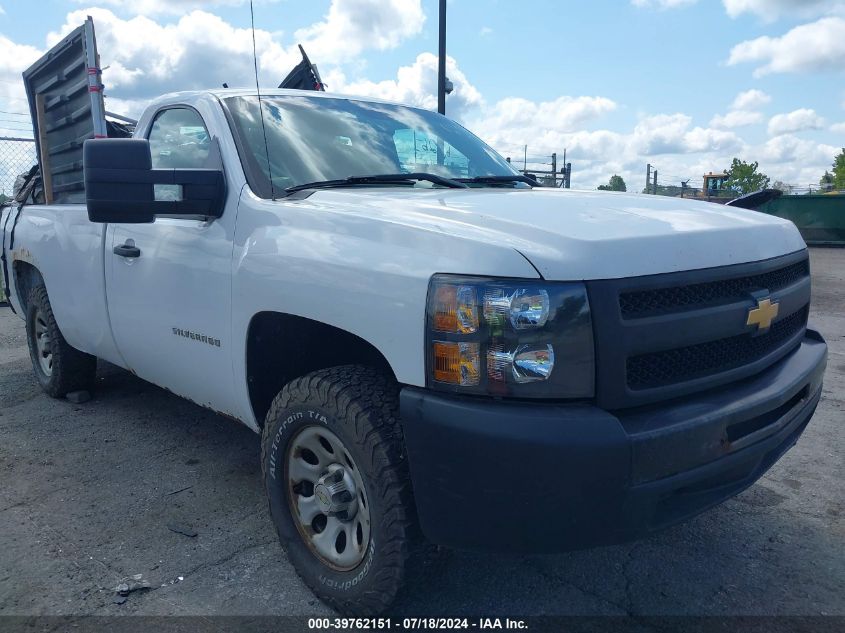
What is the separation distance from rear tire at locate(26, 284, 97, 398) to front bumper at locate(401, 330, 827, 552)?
3.70 metres

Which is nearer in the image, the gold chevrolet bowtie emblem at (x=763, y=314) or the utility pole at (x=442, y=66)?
the gold chevrolet bowtie emblem at (x=763, y=314)

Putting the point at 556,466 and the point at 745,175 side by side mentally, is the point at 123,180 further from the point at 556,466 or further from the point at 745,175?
the point at 745,175

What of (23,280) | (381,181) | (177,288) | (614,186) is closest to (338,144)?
(381,181)

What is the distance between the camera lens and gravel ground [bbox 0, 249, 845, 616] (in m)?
2.64

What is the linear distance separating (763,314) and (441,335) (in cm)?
118

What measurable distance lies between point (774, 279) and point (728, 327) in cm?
53

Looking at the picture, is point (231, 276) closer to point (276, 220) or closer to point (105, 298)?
point (276, 220)

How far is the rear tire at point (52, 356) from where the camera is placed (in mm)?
4922

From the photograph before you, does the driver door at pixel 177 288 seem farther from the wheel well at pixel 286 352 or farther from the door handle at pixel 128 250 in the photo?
the wheel well at pixel 286 352

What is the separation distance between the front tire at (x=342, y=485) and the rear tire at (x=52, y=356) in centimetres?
286

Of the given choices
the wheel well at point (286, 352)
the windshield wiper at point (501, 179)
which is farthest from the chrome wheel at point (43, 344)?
the windshield wiper at point (501, 179)

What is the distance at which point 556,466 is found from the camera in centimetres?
194

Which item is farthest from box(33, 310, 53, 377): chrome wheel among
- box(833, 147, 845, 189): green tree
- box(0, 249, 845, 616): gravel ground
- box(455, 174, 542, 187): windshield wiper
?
box(833, 147, 845, 189): green tree

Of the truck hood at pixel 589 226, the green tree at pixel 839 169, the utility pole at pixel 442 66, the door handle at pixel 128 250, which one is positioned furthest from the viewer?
the green tree at pixel 839 169
